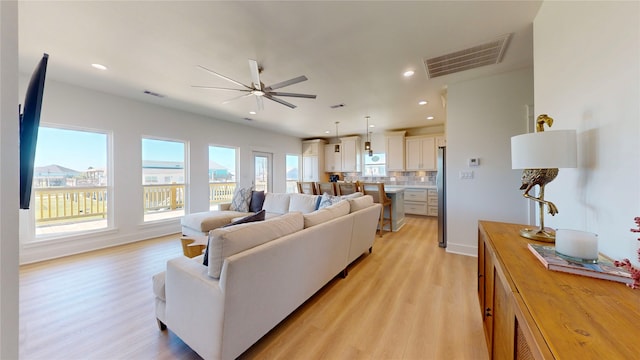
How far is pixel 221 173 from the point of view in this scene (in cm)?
564

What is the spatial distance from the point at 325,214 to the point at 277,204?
200 cm

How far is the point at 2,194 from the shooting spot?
0.41 m

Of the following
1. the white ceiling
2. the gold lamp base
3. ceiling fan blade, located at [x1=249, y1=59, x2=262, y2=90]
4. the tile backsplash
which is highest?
the white ceiling

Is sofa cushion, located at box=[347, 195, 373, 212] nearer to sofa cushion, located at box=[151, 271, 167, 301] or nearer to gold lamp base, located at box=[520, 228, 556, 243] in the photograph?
gold lamp base, located at box=[520, 228, 556, 243]

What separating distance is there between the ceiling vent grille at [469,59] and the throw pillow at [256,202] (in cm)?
337

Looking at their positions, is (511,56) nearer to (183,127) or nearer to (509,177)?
(509,177)

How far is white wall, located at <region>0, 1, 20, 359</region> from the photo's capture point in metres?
0.40

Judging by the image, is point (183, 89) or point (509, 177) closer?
point (509, 177)

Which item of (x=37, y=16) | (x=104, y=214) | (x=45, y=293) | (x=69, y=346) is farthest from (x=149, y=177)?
(x=69, y=346)

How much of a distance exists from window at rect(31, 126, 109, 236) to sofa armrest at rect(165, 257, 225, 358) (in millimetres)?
3329

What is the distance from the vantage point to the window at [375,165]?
23.4ft

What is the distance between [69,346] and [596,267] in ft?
9.86

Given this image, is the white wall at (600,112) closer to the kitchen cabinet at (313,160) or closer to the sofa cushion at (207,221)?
the sofa cushion at (207,221)

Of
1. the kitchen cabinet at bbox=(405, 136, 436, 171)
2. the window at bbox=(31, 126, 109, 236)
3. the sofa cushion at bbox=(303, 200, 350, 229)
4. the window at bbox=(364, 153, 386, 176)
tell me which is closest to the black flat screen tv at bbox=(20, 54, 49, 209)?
the sofa cushion at bbox=(303, 200, 350, 229)
